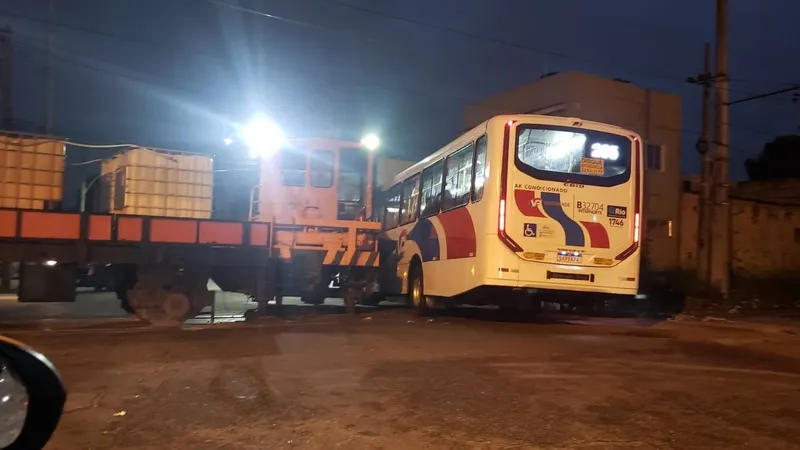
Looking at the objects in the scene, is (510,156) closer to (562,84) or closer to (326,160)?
(326,160)

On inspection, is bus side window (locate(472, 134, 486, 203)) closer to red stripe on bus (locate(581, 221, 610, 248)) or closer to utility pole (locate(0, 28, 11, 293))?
red stripe on bus (locate(581, 221, 610, 248))

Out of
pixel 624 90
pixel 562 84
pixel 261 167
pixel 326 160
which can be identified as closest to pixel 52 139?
pixel 261 167

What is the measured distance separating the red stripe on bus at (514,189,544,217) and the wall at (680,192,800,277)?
908 inches

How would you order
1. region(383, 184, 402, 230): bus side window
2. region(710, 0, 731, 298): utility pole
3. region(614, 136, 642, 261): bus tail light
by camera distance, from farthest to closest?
region(383, 184, 402, 230): bus side window → region(710, 0, 731, 298): utility pole → region(614, 136, 642, 261): bus tail light

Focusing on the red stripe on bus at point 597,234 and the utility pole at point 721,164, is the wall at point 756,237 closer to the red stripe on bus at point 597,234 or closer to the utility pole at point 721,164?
the utility pole at point 721,164

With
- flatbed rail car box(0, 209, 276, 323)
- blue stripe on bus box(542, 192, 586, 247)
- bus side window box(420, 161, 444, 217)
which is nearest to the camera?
flatbed rail car box(0, 209, 276, 323)

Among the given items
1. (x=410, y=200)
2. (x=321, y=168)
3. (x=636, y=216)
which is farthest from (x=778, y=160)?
(x=321, y=168)

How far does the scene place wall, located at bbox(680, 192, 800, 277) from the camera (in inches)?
1293

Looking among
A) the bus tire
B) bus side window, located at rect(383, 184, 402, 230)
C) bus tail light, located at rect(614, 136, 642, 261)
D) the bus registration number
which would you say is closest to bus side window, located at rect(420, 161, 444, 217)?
the bus tire

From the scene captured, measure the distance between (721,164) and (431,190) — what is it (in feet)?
26.9

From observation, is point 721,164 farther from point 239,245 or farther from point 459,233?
point 239,245

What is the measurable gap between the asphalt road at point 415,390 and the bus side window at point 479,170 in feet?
8.59

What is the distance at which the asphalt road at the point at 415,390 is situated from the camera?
5438mm

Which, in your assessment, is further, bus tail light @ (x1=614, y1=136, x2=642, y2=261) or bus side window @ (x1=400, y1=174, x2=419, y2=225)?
bus side window @ (x1=400, y1=174, x2=419, y2=225)
